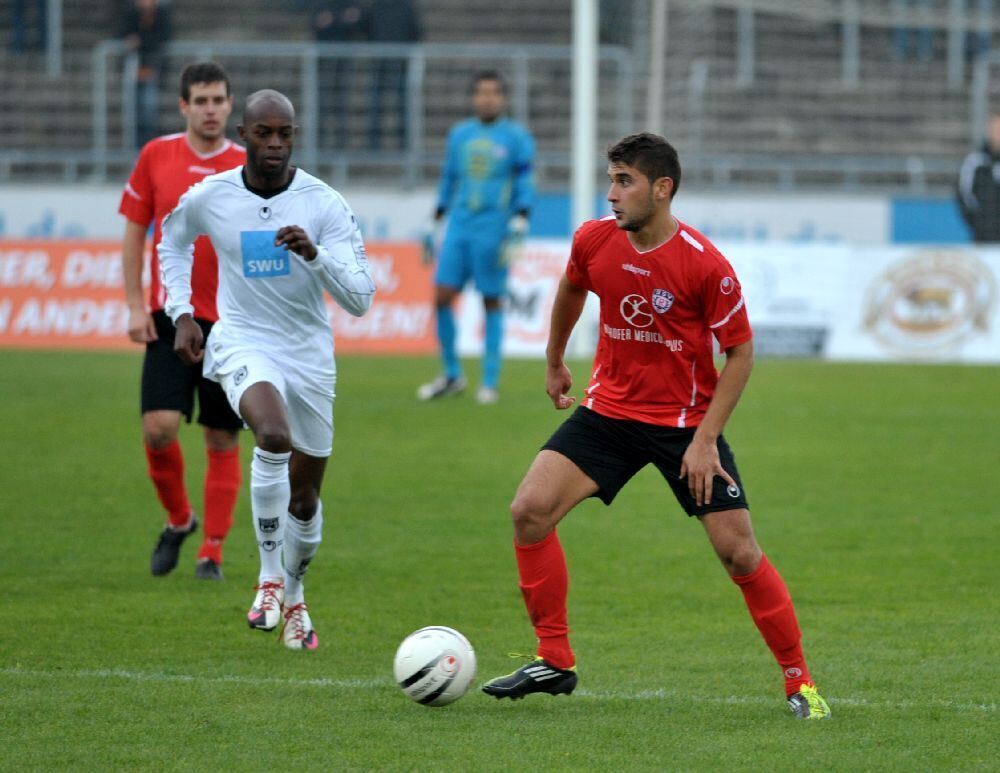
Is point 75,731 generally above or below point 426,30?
below

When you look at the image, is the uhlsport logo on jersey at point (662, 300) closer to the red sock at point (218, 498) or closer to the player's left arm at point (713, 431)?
the player's left arm at point (713, 431)

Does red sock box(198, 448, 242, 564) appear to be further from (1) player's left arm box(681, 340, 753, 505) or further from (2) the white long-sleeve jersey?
(1) player's left arm box(681, 340, 753, 505)

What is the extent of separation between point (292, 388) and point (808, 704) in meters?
2.33

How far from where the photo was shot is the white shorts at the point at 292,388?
20.4ft

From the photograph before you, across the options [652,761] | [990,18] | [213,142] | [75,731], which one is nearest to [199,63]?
[213,142]

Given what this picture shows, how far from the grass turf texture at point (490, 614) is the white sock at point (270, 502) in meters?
0.36

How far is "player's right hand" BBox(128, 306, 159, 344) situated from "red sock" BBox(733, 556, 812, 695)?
328 centimetres

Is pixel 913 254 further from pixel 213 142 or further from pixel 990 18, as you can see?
pixel 213 142

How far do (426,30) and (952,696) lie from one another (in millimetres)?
22303

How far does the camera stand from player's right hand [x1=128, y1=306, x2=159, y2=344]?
24.2 ft

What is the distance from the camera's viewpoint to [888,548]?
8539mm

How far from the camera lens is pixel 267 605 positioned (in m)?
6.17

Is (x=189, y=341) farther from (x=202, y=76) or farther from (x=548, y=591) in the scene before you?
(x=548, y=591)

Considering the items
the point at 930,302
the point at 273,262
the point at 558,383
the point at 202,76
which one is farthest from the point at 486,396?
the point at 558,383
